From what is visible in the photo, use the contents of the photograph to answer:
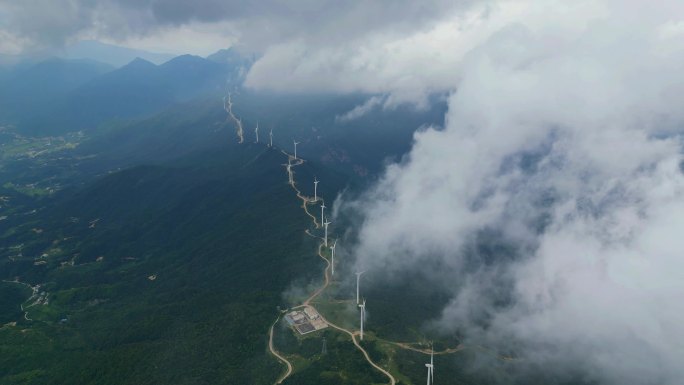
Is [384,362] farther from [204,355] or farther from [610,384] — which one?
[610,384]

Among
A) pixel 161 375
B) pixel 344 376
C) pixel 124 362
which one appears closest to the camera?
pixel 344 376

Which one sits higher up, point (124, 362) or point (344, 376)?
point (344, 376)

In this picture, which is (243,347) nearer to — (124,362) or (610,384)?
(124,362)

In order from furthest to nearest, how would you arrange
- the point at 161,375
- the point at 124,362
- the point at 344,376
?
the point at 124,362
the point at 161,375
the point at 344,376

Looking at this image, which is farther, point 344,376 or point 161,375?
point 161,375

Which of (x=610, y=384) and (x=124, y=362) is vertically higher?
(x=610, y=384)

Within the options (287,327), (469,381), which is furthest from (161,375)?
(469,381)

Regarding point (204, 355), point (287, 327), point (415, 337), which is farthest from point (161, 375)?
point (415, 337)

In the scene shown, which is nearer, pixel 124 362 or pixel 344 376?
pixel 344 376
